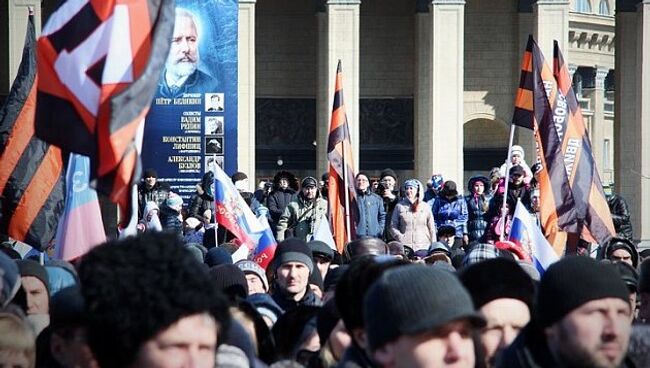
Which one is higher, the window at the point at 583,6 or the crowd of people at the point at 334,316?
the window at the point at 583,6

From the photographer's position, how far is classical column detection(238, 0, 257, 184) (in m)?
41.9

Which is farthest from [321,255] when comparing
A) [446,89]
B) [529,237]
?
[446,89]

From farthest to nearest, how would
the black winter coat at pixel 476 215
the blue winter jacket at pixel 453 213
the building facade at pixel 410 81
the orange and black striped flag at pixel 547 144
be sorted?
the building facade at pixel 410 81 < the blue winter jacket at pixel 453 213 < the black winter coat at pixel 476 215 < the orange and black striped flag at pixel 547 144

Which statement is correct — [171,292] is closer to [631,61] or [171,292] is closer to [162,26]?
[162,26]

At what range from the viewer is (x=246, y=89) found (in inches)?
1667

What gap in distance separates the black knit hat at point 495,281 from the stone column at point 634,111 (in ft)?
110

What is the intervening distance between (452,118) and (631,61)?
4.74m

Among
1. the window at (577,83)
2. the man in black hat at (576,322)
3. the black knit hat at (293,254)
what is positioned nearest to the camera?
the man in black hat at (576,322)

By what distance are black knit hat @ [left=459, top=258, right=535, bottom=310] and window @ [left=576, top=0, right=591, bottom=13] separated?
58438 mm

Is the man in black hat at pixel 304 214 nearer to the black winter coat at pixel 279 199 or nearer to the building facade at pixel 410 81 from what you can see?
the black winter coat at pixel 279 199

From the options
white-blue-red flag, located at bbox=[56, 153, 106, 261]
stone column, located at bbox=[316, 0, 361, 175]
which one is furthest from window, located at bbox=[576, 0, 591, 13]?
white-blue-red flag, located at bbox=[56, 153, 106, 261]

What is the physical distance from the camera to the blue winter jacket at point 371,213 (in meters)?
26.3

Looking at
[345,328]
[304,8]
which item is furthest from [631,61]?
[345,328]

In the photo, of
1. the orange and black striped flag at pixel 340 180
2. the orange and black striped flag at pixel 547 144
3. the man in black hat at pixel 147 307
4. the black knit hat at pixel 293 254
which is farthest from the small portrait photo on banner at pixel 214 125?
the man in black hat at pixel 147 307
